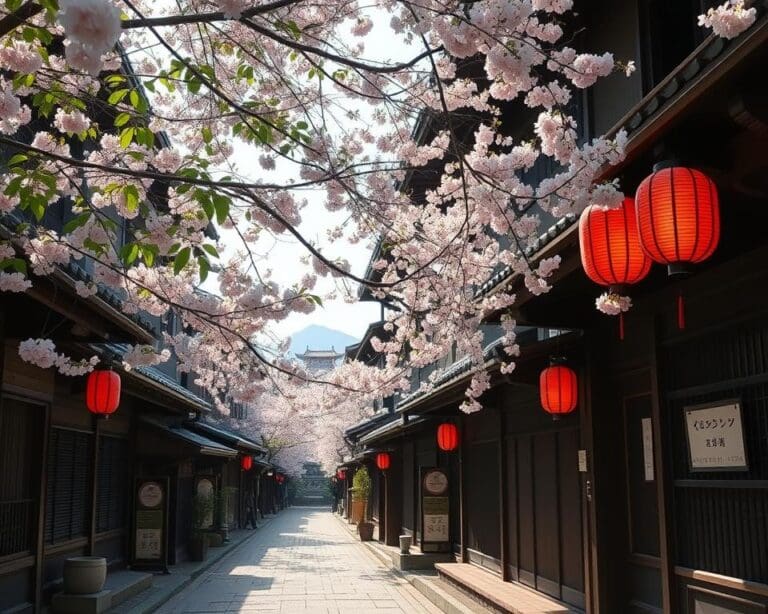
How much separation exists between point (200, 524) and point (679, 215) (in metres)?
23.0

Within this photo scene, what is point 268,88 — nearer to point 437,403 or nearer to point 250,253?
point 250,253

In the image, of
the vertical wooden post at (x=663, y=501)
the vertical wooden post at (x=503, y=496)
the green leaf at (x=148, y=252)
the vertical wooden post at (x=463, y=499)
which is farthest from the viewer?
the vertical wooden post at (x=463, y=499)

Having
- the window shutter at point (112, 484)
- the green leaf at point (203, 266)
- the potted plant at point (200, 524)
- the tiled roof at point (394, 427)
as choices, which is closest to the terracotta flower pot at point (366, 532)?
the tiled roof at point (394, 427)

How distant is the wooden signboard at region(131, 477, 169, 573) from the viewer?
61.2ft

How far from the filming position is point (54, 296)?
8.60 meters

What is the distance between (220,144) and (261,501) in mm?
54932

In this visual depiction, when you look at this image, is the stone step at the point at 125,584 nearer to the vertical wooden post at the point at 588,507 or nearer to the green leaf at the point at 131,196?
the vertical wooden post at the point at 588,507

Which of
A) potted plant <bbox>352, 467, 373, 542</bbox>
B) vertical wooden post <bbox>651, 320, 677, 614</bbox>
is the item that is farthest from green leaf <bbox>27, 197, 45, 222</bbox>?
potted plant <bbox>352, 467, 373, 542</bbox>

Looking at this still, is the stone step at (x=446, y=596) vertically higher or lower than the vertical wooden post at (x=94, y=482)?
lower

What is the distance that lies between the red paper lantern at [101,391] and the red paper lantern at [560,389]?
688 cm

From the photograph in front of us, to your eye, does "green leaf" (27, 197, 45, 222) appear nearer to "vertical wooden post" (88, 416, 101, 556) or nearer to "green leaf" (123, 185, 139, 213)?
"green leaf" (123, 185, 139, 213)

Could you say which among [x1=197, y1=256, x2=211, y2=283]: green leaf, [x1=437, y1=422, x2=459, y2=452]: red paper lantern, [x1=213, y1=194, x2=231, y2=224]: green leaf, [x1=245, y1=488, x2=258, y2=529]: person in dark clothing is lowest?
[x1=245, y1=488, x2=258, y2=529]: person in dark clothing

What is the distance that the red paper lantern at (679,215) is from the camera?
5301 millimetres

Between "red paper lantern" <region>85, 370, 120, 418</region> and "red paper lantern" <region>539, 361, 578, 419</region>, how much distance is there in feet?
22.6
